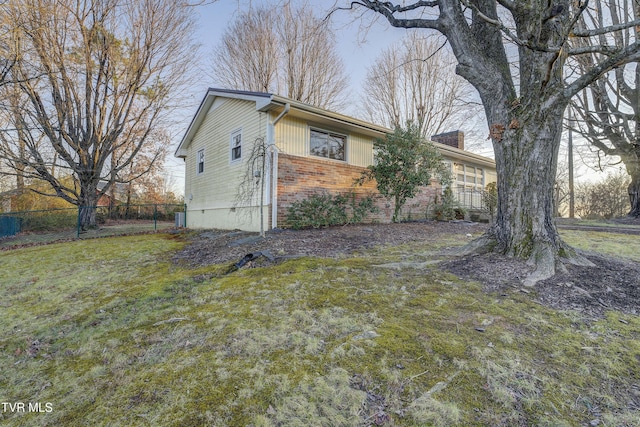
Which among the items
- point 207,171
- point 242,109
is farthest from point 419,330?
point 207,171

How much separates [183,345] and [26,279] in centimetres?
424

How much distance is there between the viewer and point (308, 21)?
16.5 m

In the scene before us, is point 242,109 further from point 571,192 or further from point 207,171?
point 571,192

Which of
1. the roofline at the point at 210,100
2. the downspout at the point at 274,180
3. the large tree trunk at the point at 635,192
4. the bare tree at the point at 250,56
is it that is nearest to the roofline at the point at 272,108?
the roofline at the point at 210,100

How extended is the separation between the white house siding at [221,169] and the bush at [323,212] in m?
0.90

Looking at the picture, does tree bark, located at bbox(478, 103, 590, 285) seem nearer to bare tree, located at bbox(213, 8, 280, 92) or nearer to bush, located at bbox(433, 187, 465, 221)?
bush, located at bbox(433, 187, 465, 221)

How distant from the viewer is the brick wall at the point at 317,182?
327 inches

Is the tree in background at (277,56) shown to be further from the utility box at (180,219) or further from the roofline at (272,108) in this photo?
the utility box at (180,219)

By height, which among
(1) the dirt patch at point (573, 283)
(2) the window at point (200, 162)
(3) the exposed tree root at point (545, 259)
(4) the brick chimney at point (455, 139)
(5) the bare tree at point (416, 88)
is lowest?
(1) the dirt patch at point (573, 283)

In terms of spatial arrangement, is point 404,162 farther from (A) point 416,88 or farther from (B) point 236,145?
(A) point 416,88

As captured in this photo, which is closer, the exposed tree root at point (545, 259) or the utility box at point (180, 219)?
the exposed tree root at point (545, 259)

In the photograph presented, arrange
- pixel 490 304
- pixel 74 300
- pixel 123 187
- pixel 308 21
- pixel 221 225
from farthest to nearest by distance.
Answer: pixel 123 187 → pixel 308 21 → pixel 221 225 → pixel 74 300 → pixel 490 304

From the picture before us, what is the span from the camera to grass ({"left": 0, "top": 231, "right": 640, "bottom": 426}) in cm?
147

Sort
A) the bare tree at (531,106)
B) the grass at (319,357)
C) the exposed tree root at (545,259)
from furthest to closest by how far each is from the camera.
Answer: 1. the bare tree at (531,106)
2. the exposed tree root at (545,259)
3. the grass at (319,357)
